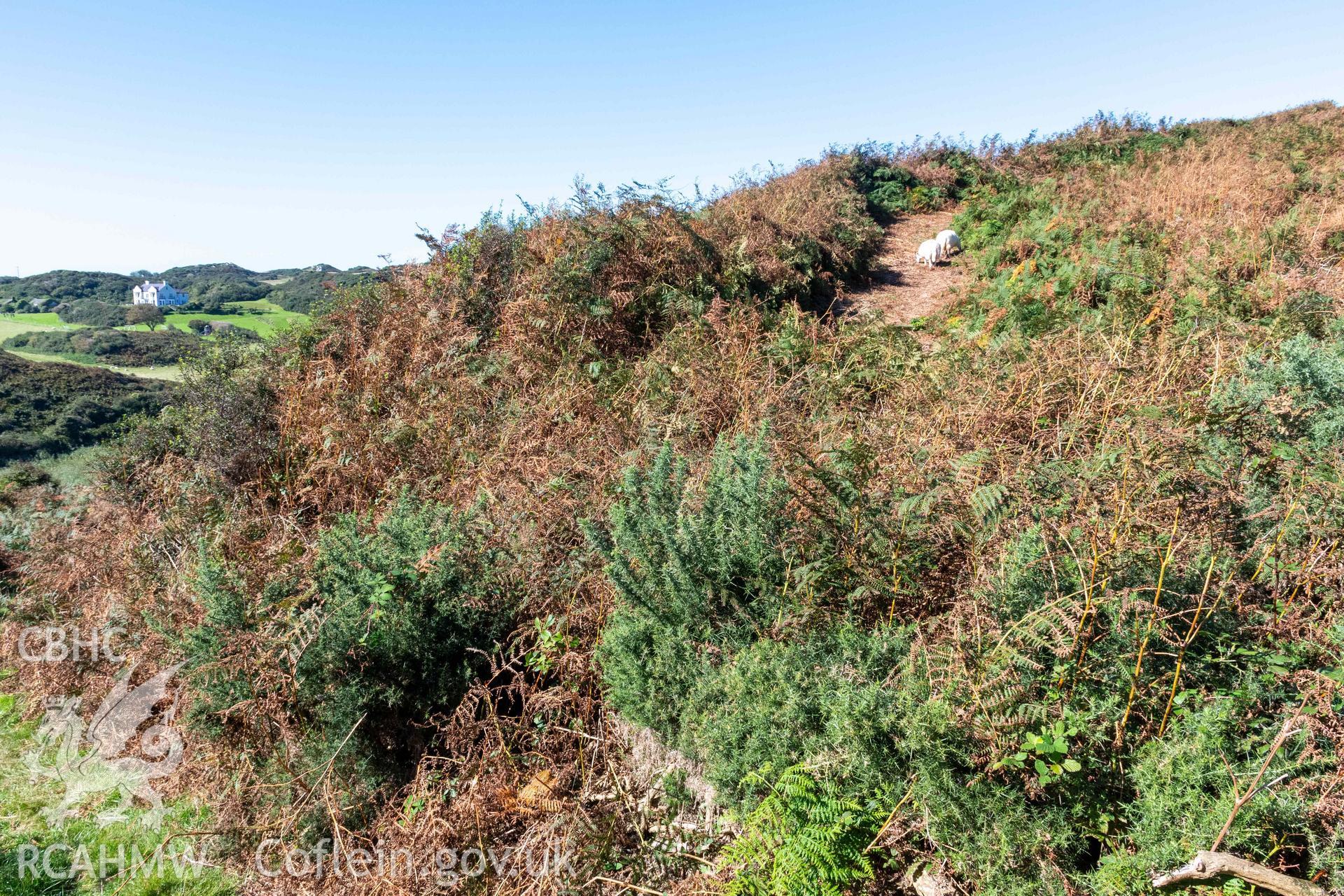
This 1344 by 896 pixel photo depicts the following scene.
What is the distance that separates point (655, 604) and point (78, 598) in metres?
6.28

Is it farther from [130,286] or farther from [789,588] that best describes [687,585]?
[130,286]

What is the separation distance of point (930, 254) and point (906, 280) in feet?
3.00

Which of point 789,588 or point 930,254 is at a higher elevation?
point 930,254

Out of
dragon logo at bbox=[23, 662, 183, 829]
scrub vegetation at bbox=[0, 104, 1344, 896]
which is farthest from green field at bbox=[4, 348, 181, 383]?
dragon logo at bbox=[23, 662, 183, 829]

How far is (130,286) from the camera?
1766 inches

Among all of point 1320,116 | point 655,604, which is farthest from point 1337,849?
point 1320,116

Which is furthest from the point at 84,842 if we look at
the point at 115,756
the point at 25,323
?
the point at 25,323

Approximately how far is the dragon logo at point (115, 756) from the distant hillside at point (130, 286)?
26.4 m

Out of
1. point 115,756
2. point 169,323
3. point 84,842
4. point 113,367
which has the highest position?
point 169,323

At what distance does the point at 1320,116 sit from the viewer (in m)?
13.3

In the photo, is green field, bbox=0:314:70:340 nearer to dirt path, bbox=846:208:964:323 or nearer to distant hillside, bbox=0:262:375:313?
distant hillside, bbox=0:262:375:313

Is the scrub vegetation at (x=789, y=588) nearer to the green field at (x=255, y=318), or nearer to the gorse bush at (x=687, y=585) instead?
the gorse bush at (x=687, y=585)

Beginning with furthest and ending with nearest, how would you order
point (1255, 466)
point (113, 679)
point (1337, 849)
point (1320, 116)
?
point (1320, 116), point (113, 679), point (1255, 466), point (1337, 849)

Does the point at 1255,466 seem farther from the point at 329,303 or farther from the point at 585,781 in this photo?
the point at 329,303
